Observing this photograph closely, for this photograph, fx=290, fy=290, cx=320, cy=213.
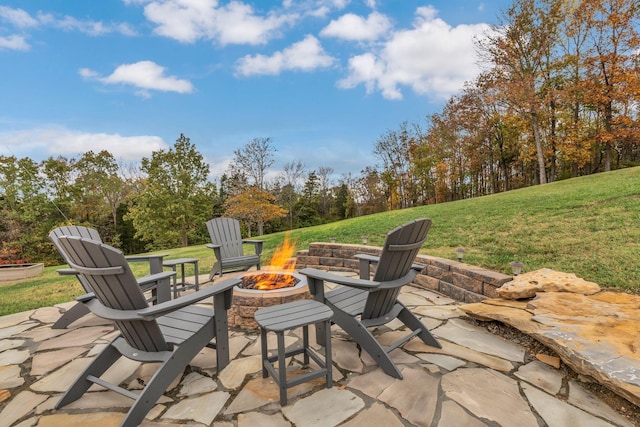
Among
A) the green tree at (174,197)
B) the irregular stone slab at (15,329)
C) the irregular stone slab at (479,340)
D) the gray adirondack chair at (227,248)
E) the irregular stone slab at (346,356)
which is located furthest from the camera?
the green tree at (174,197)

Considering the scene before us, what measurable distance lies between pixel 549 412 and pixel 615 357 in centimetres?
54

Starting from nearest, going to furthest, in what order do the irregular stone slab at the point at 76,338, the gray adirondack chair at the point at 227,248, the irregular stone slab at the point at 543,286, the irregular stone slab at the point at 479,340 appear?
the irregular stone slab at the point at 479,340, the irregular stone slab at the point at 76,338, the irregular stone slab at the point at 543,286, the gray adirondack chair at the point at 227,248

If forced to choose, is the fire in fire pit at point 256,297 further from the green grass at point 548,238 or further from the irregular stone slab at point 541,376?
the green grass at point 548,238

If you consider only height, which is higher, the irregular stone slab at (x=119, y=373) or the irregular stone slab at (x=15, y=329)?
the irregular stone slab at (x=15, y=329)

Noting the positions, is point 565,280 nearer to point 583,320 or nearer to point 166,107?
point 583,320

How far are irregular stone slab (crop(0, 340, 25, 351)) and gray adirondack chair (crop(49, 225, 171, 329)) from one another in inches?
11.1

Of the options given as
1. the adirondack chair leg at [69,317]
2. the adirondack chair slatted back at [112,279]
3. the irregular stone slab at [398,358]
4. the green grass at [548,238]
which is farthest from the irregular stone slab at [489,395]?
the adirondack chair leg at [69,317]

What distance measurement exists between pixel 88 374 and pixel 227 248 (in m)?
2.66

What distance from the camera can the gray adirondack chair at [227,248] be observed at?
4141 mm

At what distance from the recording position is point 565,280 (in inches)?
108

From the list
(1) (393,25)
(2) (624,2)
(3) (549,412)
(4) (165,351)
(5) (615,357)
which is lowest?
(3) (549,412)

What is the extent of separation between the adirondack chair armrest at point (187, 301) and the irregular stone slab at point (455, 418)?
1.45 metres

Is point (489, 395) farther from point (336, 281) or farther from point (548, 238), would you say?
point (548, 238)

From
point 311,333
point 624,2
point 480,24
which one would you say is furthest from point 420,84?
point 311,333
